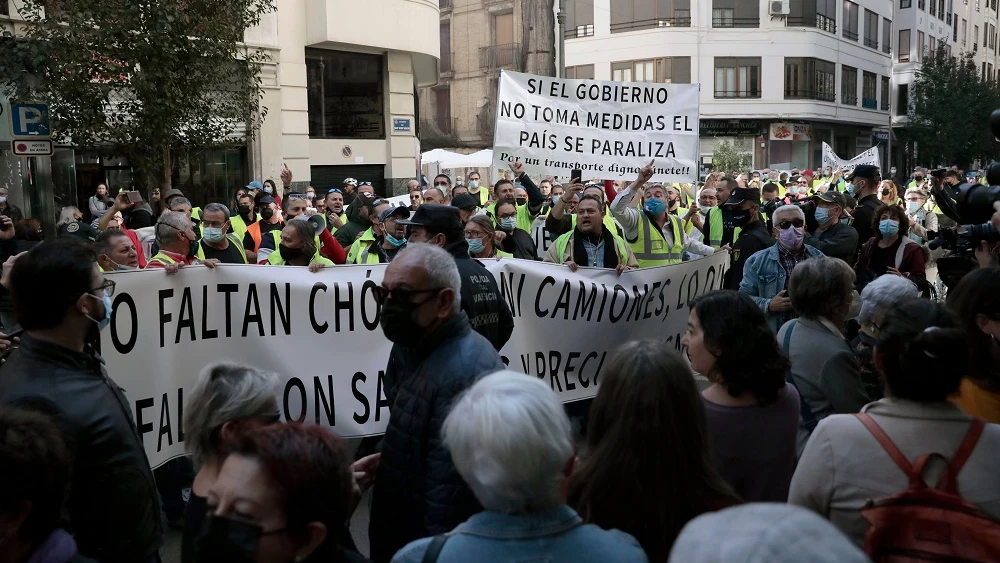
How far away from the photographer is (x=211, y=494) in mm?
2012

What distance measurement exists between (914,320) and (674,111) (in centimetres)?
663

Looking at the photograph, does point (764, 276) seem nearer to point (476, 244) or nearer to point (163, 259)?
point (476, 244)

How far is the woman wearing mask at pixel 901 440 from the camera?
2324mm

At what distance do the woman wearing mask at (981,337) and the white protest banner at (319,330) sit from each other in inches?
117

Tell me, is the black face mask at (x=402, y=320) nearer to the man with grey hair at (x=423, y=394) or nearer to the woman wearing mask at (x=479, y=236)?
the man with grey hair at (x=423, y=394)

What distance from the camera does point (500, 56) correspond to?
4319cm

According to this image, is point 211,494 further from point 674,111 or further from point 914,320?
point 674,111

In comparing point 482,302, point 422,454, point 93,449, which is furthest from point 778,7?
point 93,449

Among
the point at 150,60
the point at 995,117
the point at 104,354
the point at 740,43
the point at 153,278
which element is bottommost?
the point at 104,354

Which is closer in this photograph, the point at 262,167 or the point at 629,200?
the point at 629,200

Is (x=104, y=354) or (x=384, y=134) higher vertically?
(x=384, y=134)

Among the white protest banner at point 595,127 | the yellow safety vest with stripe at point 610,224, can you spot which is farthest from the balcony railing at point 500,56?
the yellow safety vest with stripe at point 610,224

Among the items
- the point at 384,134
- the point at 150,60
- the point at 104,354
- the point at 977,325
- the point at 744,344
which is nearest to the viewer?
the point at 744,344

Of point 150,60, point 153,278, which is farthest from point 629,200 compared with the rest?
point 150,60
